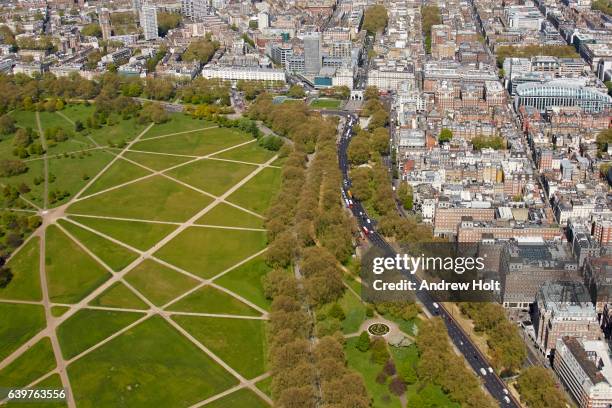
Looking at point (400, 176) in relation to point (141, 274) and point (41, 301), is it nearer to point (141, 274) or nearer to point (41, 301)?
point (141, 274)

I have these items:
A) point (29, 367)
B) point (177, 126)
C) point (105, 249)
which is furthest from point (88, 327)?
point (177, 126)

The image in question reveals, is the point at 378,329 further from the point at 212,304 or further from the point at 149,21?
the point at 149,21

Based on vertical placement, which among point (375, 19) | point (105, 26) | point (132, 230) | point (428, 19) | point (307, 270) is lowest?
point (132, 230)

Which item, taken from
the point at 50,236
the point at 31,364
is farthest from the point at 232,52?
the point at 31,364

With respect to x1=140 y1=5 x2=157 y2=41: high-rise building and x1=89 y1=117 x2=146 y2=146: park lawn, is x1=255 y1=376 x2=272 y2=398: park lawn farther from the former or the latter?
x1=140 y1=5 x2=157 y2=41: high-rise building

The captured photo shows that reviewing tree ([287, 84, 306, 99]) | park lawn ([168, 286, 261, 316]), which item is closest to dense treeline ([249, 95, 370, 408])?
park lawn ([168, 286, 261, 316])
